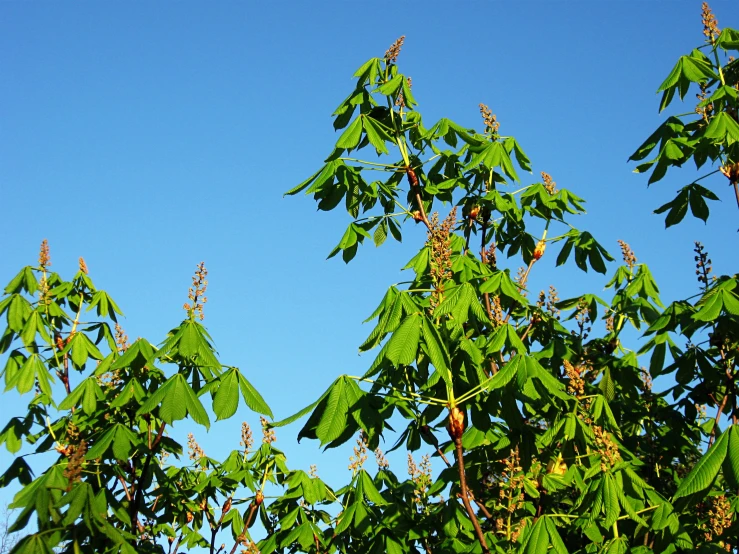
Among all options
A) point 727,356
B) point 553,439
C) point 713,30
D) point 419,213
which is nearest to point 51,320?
point 419,213

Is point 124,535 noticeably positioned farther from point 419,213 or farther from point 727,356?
point 727,356

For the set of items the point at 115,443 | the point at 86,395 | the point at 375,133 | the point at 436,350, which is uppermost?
the point at 375,133

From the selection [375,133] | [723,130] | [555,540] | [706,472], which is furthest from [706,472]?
[375,133]

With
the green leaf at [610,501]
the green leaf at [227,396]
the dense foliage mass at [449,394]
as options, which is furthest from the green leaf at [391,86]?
the green leaf at [610,501]

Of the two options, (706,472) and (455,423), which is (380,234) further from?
(706,472)

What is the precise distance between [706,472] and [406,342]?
4.82 feet

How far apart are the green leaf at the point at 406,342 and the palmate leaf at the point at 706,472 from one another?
1.33 meters

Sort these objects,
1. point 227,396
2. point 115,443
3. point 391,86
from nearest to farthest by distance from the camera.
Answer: point 227,396, point 115,443, point 391,86

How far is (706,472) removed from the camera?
3359 mm

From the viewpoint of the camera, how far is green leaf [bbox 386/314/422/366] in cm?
372

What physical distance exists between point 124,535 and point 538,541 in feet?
7.22

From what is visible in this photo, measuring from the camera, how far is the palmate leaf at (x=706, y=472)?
3.31 metres

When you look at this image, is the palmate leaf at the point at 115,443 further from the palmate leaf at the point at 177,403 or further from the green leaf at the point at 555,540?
the green leaf at the point at 555,540

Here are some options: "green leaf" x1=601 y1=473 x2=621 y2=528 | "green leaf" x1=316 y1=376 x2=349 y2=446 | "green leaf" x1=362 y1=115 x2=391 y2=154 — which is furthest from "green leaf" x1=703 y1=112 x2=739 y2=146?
"green leaf" x1=316 y1=376 x2=349 y2=446
